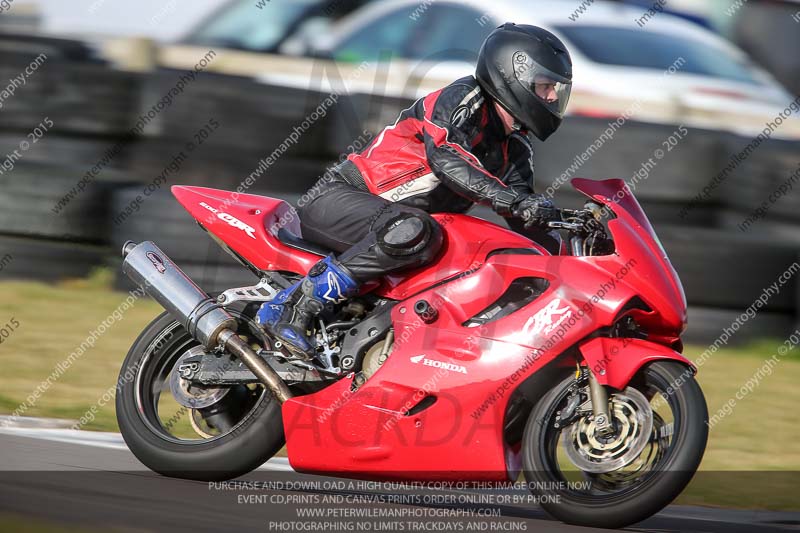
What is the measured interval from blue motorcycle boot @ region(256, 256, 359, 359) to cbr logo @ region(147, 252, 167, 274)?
61 cm

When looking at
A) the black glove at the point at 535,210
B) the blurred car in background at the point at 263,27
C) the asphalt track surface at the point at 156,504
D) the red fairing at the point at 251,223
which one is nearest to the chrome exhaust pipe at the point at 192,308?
the red fairing at the point at 251,223

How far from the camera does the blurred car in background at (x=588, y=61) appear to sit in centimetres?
992

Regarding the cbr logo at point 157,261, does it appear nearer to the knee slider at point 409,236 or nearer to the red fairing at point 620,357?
the knee slider at point 409,236

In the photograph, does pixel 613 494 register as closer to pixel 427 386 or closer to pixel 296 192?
pixel 427 386

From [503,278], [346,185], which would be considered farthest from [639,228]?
[346,185]

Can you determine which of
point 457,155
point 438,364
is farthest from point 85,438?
point 457,155

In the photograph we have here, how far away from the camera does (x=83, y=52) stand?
30.3ft

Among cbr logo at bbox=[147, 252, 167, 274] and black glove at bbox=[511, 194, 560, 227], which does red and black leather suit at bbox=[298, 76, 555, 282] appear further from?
cbr logo at bbox=[147, 252, 167, 274]

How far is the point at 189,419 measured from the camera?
509 cm

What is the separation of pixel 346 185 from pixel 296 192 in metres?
3.74

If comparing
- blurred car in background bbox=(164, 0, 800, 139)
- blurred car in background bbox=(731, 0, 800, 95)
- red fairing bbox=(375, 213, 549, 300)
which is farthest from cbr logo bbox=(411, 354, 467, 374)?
blurred car in background bbox=(731, 0, 800, 95)

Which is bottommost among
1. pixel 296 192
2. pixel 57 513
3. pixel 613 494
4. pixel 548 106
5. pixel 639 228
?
pixel 296 192

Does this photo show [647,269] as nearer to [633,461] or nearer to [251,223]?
[633,461]

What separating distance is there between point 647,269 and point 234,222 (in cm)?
172
